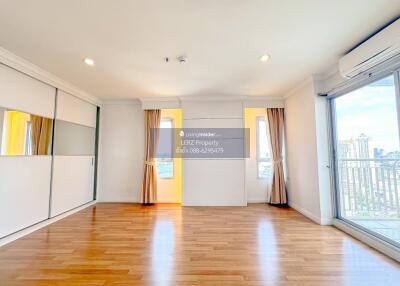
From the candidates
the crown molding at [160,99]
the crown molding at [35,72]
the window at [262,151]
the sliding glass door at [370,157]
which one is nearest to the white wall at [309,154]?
the sliding glass door at [370,157]

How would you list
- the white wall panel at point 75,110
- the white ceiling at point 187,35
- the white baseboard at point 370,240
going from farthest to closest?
the white wall panel at point 75,110, the white baseboard at point 370,240, the white ceiling at point 187,35

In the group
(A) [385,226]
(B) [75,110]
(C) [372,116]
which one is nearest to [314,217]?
(A) [385,226]

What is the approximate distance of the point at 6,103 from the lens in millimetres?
2555

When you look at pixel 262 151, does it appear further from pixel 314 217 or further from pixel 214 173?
pixel 314 217

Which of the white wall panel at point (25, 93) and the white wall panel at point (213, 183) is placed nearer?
the white wall panel at point (25, 93)

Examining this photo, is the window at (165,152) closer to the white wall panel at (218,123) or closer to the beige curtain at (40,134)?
the white wall panel at (218,123)

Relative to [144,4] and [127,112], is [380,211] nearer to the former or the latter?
[144,4]

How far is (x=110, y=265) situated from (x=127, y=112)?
3.56 metres

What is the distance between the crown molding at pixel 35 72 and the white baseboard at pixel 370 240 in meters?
5.07

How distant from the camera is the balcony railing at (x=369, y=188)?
8.47 ft

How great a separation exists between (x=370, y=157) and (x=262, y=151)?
2318 millimetres

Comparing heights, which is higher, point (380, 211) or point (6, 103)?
point (6, 103)

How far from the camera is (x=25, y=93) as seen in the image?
2.83 m

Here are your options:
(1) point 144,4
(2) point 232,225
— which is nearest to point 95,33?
(1) point 144,4
